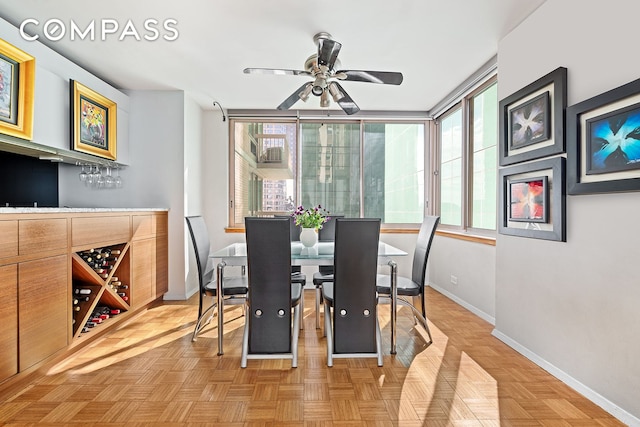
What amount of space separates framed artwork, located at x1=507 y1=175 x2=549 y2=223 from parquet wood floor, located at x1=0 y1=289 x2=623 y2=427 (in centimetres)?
99

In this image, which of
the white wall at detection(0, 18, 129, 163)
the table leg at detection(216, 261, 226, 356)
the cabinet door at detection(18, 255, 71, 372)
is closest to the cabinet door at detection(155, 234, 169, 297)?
Result: the white wall at detection(0, 18, 129, 163)

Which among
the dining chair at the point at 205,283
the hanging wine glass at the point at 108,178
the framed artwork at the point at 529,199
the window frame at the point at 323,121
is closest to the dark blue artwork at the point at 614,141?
the framed artwork at the point at 529,199

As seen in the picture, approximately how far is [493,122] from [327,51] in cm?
196

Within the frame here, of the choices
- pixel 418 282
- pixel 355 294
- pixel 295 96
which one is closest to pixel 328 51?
pixel 295 96

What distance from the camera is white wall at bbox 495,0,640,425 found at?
172cm

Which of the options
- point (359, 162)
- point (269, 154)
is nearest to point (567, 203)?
point (359, 162)

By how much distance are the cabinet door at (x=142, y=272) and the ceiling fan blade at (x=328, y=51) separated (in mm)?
2354

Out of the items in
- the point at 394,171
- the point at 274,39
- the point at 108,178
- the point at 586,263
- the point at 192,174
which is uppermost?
the point at 274,39

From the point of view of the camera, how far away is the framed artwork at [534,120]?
217cm

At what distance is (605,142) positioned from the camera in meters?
1.83

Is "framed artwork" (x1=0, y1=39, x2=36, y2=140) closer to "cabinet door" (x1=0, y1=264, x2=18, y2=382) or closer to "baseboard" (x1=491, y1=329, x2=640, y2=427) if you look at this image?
"cabinet door" (x1=0, y1=264, x2=18, y2=382)

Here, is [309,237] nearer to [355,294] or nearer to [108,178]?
[355,294]

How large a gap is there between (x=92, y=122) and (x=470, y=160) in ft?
12.4

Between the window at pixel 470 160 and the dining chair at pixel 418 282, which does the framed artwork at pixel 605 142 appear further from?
the window at pixel 470 160
